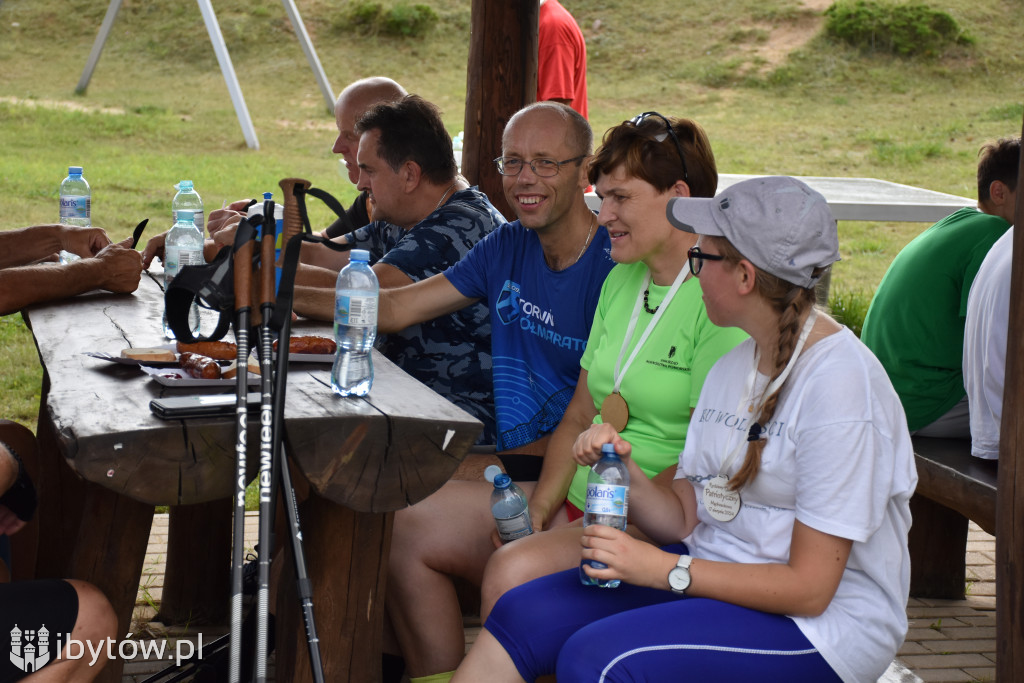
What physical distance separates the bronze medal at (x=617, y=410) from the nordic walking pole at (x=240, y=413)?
3.20 feet

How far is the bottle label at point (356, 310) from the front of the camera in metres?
2.24

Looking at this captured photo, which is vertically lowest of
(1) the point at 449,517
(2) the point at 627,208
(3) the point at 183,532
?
(3) the point at 183,532

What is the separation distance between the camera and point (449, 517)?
2.71 m

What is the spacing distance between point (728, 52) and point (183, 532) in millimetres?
22872

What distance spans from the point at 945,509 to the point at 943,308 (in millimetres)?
754

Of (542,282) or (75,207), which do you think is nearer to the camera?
(542,282)

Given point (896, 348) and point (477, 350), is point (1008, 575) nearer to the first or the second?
point (896, 348)

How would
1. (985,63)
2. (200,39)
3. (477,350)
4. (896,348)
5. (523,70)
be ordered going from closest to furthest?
(477,350), (896,348), (523,70), (985,63), (200,39)

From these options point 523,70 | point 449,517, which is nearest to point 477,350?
point 449,517

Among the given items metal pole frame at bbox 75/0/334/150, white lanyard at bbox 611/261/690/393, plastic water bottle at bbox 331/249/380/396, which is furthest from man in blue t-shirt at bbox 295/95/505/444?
metal pole frame at bbox 75/0/334/150

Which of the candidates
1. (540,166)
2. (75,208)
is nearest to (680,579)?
(540,166)

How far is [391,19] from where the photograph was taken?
2508cm

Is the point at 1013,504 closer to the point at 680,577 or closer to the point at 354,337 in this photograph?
the point at 680,577

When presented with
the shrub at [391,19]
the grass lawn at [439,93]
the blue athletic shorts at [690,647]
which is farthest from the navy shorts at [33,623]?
the shrub at [391,19]
